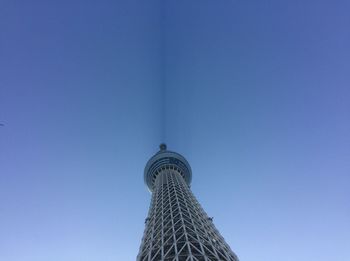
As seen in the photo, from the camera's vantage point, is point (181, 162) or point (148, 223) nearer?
point (148, 223)

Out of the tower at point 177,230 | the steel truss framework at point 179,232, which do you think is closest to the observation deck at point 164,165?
the tower at point 177,230

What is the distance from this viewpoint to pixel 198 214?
153ft

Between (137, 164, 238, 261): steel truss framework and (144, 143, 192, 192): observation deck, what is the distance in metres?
12.9

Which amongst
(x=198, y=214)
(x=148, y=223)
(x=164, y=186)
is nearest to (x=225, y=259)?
(x=198, y=214)

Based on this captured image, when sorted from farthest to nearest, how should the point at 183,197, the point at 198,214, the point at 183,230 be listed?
the point at 183,197 < the point at 198,214 < the point at 183,230

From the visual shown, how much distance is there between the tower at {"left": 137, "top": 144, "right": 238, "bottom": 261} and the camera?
3152 cm

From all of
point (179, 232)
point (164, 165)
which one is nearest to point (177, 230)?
point (179, 232)

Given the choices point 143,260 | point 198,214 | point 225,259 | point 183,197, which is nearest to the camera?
point 225,259

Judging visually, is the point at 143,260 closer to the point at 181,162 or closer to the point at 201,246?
the point at 201,246

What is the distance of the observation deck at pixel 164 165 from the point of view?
245 ft

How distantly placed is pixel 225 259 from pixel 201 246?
2575 mm

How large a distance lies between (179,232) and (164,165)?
121 ft

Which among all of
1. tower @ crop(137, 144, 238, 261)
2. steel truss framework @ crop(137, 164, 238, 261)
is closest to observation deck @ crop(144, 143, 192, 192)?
tower @ crop(137, 144, 238, 261)

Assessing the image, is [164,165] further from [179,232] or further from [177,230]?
[179,232]
